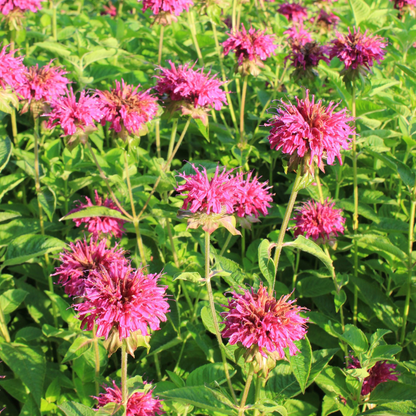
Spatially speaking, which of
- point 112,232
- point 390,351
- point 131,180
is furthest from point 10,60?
point 390,351

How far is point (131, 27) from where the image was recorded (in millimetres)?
3486

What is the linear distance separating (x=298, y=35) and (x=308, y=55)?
1.67ft

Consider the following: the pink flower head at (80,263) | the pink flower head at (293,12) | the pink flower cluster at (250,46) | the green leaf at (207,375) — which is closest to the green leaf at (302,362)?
the green leaf at (207,375)

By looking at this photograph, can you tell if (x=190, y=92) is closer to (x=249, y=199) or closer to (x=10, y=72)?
(x=249, y=199)

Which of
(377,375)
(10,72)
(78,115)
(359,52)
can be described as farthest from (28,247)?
(359,52)

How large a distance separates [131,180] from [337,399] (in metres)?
1.30

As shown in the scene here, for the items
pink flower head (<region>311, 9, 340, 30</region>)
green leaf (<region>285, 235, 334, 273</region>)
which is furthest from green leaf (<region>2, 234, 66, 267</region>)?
pink flower head (<region>311, 9, 340, 30</region>)

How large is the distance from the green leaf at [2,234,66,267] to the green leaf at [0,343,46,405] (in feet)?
1.23

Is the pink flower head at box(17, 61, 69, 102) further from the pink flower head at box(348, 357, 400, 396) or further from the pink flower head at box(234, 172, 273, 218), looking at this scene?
the pink flower head at box(348, 357, 400, 396)

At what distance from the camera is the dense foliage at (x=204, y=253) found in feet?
4.53

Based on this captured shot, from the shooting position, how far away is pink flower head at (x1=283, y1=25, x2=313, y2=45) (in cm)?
287

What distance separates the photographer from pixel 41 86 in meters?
2.20

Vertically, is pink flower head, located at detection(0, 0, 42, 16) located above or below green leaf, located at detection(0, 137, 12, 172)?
above

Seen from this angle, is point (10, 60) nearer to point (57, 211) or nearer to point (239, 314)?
point (57, 211)
